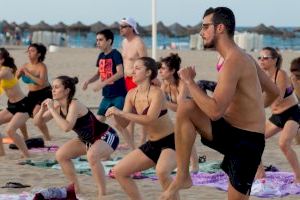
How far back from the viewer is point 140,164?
6.45 meters

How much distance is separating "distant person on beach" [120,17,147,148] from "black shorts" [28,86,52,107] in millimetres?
1300

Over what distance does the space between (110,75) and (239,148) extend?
491cm

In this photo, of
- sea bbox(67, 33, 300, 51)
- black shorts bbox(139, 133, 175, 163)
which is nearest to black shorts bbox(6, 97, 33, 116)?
black shorts bbox(139, 133, 175, 163)

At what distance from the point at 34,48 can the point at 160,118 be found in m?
4.42

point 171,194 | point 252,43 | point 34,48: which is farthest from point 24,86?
point 252,43

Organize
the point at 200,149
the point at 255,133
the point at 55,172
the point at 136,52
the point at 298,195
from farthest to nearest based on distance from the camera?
the point at 200,149 → the point at 136,52 → the point at 55,172 → the point at 298,195 → the point at 255,133

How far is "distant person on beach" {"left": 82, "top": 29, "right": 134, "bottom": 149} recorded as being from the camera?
9727mm

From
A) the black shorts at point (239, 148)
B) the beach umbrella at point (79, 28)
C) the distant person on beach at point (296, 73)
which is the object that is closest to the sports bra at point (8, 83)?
the distant person on beach at point (296, 73)

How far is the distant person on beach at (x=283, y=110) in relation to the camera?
26.2 feet

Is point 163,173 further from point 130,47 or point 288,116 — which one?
point 130,47

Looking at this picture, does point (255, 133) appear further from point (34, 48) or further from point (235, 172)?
point (34, 48)

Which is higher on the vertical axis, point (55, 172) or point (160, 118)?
point (160, 118)

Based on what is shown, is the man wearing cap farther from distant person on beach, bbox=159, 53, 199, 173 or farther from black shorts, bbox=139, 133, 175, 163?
black shorts, bbox=139, 133, 175, 163

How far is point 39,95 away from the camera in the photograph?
10773 mm
